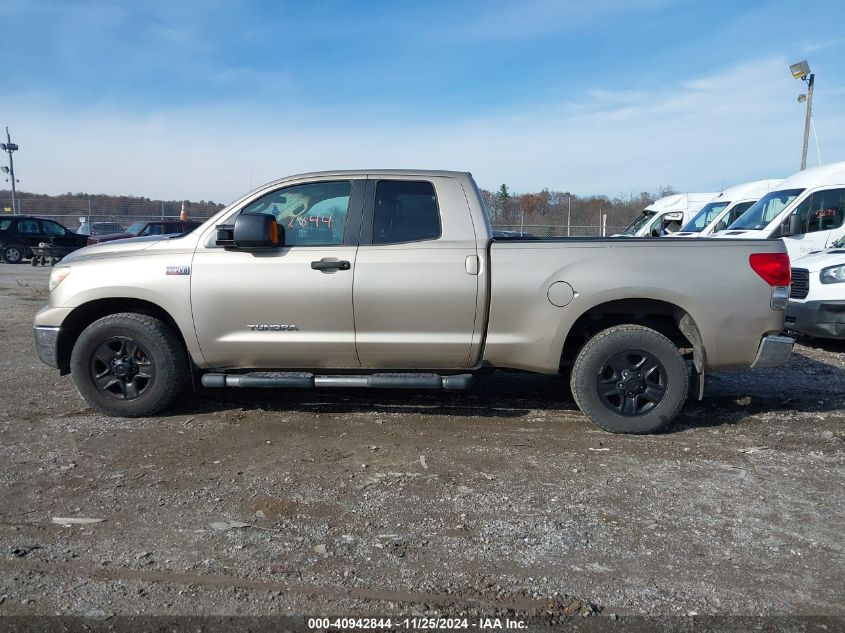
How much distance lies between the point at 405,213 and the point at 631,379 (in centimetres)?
208

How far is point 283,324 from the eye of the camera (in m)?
4.70

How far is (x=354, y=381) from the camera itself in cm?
469

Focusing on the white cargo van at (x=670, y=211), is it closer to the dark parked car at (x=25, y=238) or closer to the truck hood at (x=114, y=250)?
the truck hood at (x=114, y=250)

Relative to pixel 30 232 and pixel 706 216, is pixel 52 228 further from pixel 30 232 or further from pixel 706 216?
pixel 706 216

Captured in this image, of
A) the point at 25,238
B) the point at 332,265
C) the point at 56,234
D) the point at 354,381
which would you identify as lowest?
the point at 354,381

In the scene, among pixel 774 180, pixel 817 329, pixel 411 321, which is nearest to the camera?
pixel 411 321

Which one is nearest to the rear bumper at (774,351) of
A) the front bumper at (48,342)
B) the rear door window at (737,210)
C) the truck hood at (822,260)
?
the truck hood at (822,260)

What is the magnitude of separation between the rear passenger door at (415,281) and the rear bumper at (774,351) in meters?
2.09

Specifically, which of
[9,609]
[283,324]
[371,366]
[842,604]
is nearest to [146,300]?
[283,324]

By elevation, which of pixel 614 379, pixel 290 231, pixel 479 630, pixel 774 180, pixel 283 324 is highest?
pixel 774 180

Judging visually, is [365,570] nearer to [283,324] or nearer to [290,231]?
[283,324]

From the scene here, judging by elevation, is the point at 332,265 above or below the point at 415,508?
above

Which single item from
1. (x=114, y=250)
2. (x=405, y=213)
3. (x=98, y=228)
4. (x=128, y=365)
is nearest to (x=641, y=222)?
(x=405, y=213)

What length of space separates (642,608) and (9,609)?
102 inches
